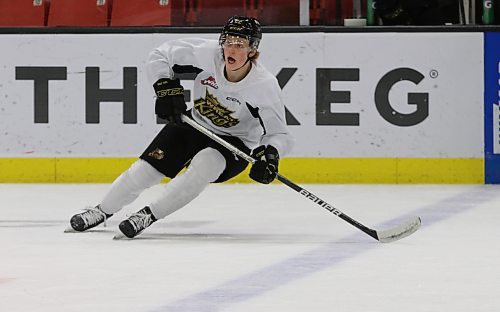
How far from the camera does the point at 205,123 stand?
4.89 meters

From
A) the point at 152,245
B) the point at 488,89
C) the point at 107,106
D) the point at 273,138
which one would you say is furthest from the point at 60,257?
the point at 488,89

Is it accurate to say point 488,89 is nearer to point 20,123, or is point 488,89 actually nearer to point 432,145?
point 432,145

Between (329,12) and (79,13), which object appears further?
(79,13)

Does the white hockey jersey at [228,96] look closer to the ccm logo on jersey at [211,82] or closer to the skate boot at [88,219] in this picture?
the ccm logo on jersey at [211,82]

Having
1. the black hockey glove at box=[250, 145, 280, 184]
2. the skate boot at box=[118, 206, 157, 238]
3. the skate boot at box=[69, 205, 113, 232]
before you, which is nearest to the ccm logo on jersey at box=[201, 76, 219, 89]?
→ the black hockey glove at box=[250, 145, 280, 184]

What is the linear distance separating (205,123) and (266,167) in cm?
50

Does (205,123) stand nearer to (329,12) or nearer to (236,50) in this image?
(236,50)

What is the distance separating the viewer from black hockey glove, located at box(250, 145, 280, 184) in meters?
4.49

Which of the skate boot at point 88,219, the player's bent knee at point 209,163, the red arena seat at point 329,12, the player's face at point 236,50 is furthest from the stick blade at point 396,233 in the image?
the red arena seat at point 329,12

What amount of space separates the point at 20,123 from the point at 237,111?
2.93 meters

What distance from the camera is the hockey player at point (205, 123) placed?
459cm

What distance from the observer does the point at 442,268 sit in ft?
12.7

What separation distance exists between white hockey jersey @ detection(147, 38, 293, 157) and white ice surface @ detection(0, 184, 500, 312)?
1.32 ft

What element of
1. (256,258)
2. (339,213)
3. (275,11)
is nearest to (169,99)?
(339,213)
